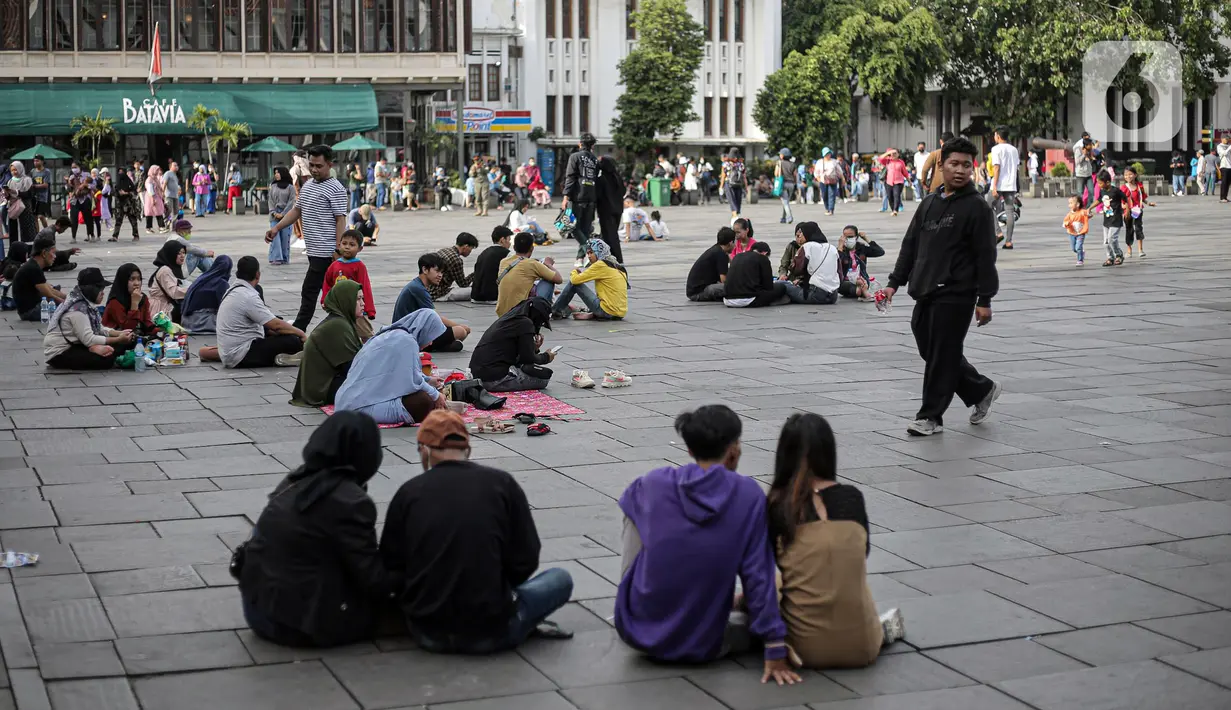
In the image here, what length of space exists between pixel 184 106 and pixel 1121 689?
4761 cm

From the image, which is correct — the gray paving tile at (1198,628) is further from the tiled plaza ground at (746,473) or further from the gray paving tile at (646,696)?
the gray paving tile at (646,696)

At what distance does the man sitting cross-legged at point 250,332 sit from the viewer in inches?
510

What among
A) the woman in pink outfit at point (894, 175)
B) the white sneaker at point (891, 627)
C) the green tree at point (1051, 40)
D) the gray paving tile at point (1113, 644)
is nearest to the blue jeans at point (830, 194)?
the woman in pink outfit at point (894, 175)

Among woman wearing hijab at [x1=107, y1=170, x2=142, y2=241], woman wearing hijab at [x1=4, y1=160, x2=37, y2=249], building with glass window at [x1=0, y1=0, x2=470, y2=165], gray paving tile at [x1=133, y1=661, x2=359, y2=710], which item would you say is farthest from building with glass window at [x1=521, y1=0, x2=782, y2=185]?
gray paving tile at [x1=133, y1=661, x2=359, y2=710]

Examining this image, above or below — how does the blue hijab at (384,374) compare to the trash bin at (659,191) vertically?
below

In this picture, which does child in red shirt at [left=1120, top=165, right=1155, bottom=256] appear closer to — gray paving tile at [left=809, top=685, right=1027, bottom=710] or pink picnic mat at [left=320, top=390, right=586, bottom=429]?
pink picnic mat at [left=320, top=390, right=586, bottom=429]

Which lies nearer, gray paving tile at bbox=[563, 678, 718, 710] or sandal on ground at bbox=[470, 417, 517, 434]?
gray paving tile at bbox=[563, 678, 718, 710]

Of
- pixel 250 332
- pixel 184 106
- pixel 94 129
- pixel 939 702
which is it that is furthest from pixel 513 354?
pixel 184 106

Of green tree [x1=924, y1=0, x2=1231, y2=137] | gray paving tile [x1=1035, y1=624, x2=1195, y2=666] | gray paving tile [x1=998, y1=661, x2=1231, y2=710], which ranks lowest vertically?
gray paving tile [x1=998, y1=661, x2=1231, y2=710]

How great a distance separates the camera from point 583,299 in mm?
16109

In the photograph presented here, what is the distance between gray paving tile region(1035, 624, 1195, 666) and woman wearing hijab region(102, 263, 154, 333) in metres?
10.2

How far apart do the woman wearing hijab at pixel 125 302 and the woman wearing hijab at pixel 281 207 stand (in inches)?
404

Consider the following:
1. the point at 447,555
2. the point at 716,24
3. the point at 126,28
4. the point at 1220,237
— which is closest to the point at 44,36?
the point at 126,28

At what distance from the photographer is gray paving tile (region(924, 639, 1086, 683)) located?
5.32 m
